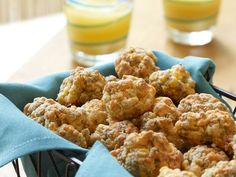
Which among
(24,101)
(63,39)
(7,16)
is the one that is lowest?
(7,16)

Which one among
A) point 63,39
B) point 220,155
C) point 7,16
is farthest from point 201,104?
point 7,16

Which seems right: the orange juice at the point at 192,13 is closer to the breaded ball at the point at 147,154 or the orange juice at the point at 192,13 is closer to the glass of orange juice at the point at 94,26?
the glass of orange juice at the point at 94,26

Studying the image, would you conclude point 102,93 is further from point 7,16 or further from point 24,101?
point 7,16

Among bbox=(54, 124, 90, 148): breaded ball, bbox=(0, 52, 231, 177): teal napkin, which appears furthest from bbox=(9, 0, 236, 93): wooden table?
bbox=(54, 124, 90, 148): breaded ball

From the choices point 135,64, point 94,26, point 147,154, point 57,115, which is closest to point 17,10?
point 94,26

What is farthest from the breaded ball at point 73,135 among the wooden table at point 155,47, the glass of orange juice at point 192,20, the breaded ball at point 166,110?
the glass of orange juice at point 192,20

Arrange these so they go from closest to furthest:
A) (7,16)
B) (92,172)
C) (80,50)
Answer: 1. (92,172)
2. (80,50)
3. (7,16)

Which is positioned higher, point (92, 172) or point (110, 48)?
point (92, 172)
